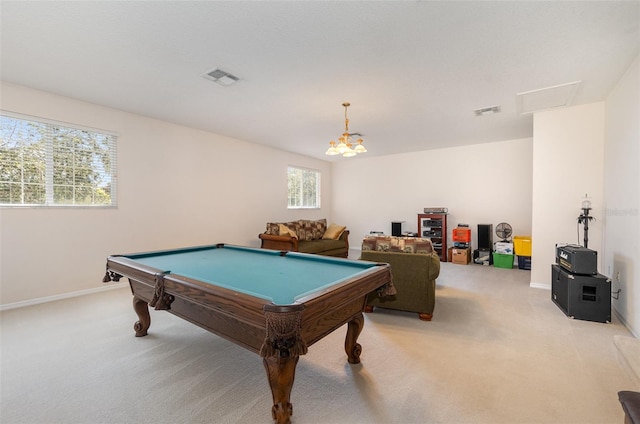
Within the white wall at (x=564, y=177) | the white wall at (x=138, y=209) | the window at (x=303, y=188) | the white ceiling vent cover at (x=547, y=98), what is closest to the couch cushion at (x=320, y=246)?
the white wall at (x=138, y=209)

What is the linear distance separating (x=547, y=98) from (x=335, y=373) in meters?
4.12

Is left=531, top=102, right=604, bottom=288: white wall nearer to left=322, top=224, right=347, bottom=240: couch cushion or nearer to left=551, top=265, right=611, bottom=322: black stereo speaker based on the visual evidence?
left=551, top=265, right=611, bottom=322: black stereo speaker

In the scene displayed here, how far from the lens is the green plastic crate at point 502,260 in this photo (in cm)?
542

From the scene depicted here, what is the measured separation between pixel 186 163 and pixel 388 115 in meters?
3.49

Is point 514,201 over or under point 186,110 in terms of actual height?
under

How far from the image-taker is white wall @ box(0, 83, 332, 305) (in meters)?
3.29

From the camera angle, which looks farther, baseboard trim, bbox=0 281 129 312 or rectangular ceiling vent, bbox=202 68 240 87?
baseboard trim, bbox=0 281 129 312

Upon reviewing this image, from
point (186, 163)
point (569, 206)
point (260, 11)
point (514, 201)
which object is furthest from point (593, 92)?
point (186, 163)

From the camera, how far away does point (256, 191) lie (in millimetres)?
6133

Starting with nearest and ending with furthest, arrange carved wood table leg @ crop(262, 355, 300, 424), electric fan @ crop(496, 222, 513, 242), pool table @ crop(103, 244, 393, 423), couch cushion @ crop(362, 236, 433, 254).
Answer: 1. pool table @ crop(103, 244, 393, 423)
2. carved wood table leg @ crop(262, 355, 300, 424)
3. couch cushion @ crop(362, 236, 433, 254)
4. electric fan @ crop(496, 222, 513, 242)

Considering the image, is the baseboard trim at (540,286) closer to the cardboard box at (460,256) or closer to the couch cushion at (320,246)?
the cardboard box at (460,256)

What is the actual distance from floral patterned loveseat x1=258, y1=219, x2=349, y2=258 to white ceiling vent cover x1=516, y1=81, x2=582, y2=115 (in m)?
3.91

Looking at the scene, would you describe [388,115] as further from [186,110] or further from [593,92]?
[186,110]

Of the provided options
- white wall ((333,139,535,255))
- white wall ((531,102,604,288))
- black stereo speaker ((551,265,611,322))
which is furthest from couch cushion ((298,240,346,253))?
black stereo speaker ((551,265,611,322))
